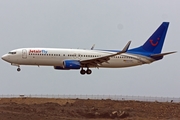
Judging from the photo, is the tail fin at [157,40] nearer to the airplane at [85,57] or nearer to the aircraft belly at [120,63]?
the airplane at [85,57]

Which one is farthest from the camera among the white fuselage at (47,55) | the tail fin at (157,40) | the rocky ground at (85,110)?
the tail fin at (157,40)

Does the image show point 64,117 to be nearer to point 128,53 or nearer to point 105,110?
point 105,110

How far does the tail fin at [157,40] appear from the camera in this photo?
62441 millimetres

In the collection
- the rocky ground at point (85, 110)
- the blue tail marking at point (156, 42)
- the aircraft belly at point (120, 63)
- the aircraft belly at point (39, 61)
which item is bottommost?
the rocky ground at point (85, 110)

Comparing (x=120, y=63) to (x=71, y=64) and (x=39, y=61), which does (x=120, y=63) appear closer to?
(x=71, y=64)

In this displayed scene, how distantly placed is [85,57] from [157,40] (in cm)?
1343

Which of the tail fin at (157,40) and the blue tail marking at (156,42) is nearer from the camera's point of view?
the blue tail marking at (156,42)

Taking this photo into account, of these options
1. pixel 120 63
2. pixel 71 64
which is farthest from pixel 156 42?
pixel 71 64

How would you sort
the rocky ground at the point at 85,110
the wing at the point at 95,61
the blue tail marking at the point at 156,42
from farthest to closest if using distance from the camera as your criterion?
the blue tail marking at the point at 156,42 → the wing at the point at 95,61 → the rocky ground at the point at 85,110

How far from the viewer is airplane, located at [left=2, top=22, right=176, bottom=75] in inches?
2114

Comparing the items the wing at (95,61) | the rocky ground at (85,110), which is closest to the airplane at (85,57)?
the wing at (95,61)

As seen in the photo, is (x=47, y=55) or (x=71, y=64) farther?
(x=71, y=64)

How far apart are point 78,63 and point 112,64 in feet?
19.7

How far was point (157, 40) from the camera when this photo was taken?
2514 inches
